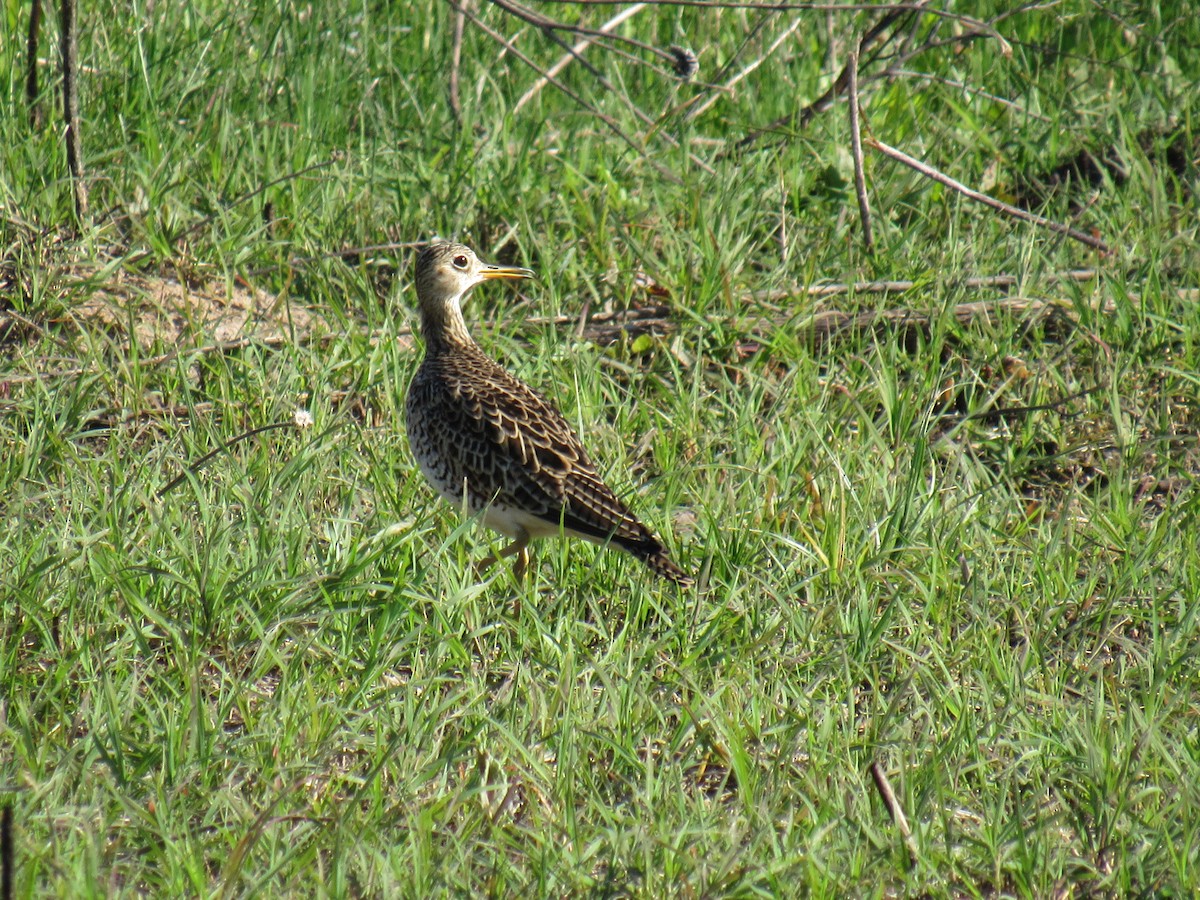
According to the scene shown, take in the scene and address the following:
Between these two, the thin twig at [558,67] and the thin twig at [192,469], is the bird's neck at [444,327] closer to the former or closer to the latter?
the thin twig at [192,469]

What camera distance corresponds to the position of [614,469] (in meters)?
5.60

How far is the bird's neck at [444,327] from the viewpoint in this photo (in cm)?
601

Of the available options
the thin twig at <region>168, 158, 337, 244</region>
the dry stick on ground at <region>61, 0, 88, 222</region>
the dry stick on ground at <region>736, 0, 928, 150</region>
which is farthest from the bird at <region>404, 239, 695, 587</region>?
the dry stick on ground at <region>736, 0, 928, 150</region>

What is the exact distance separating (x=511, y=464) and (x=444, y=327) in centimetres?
98

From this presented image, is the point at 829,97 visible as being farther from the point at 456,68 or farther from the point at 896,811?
the point at 896,811

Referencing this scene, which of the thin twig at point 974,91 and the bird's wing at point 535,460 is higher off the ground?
the thin twig at point 974,91

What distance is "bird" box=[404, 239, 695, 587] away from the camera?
195 inches

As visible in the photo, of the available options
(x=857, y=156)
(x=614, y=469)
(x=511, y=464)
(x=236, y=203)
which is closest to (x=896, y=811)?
(x=511, y=464)

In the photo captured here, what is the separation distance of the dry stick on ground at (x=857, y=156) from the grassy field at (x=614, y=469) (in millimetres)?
145

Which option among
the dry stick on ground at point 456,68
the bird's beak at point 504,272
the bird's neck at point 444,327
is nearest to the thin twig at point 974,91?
the dry stick on ground at point 456,68

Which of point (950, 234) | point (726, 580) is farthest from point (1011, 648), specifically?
point (950, 234)

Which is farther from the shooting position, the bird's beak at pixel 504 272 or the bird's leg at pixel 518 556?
the bird's beak at pixel 504 272

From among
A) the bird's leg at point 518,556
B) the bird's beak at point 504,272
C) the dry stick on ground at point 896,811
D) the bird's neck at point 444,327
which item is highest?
the dry stick on ground at point 896,811

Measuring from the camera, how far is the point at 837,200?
23.5 ft
